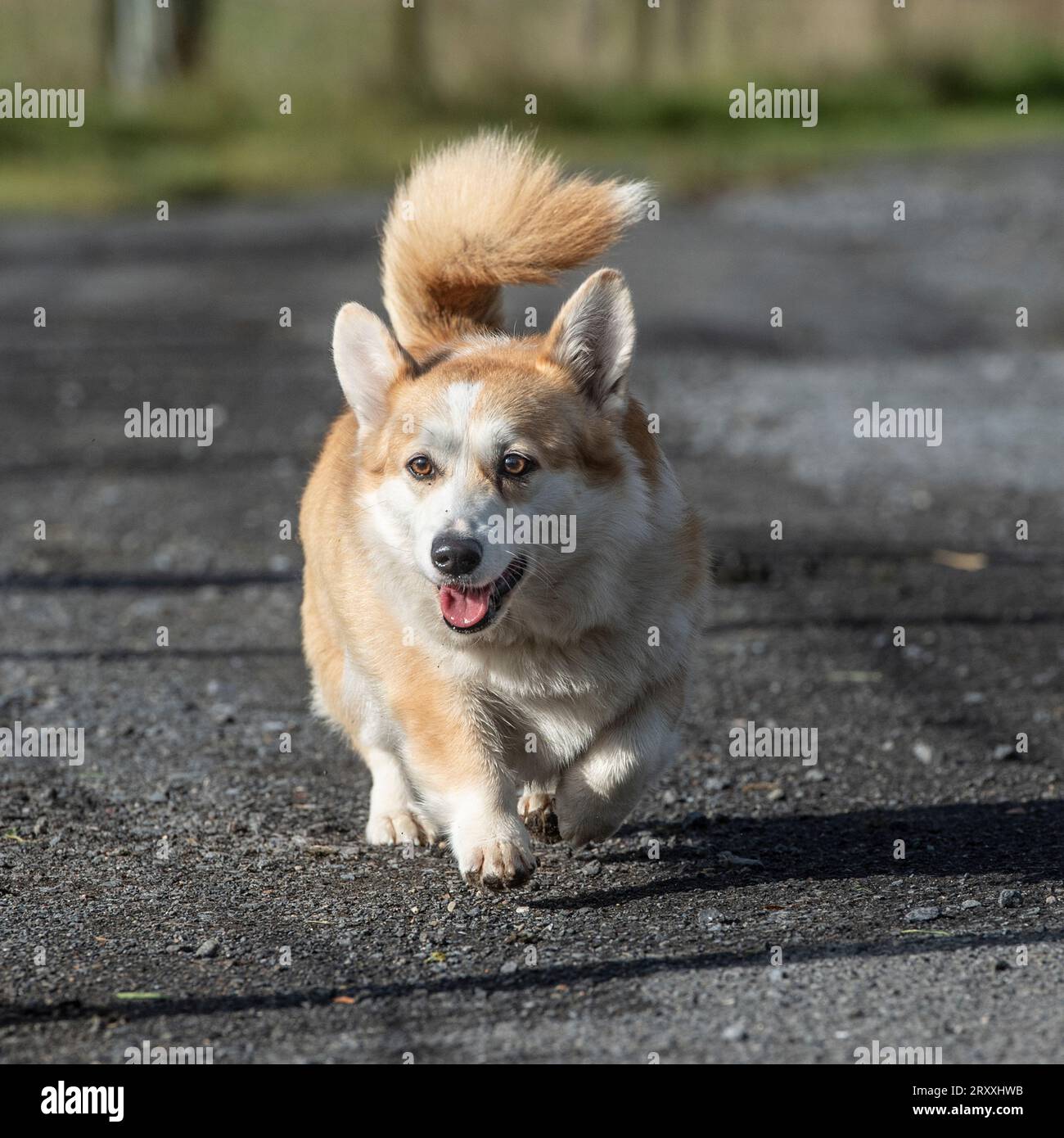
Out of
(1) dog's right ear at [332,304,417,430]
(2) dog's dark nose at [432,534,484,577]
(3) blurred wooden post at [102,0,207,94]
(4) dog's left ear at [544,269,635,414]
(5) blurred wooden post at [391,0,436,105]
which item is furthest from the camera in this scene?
(3) blurred wooden post at [102,0,207,94]

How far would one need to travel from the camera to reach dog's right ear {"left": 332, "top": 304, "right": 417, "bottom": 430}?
4.37 metres

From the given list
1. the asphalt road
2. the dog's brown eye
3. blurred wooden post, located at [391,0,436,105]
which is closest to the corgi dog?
the dog's brown eye

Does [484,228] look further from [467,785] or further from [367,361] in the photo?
[467,785]

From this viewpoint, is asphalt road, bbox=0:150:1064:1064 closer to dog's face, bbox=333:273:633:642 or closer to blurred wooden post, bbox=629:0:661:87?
dog's face, bbox=333:273:633:642

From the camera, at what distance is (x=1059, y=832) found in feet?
15.1

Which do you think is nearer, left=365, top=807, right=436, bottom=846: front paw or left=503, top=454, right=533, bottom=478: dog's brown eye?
left=503, top=454, right=533, bottom=478: dog's brown eye

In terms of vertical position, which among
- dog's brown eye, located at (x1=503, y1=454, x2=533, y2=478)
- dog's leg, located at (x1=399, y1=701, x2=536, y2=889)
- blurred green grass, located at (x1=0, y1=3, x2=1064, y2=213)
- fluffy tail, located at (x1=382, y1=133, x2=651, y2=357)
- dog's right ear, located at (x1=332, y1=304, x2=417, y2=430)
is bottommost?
dog's leg, located at (x1=399, y1=701, x2=536, y2=889)

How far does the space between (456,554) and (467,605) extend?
0.68 ft

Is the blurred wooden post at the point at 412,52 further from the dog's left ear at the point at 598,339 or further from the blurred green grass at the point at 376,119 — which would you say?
the dog's left ear at the point at 598,339

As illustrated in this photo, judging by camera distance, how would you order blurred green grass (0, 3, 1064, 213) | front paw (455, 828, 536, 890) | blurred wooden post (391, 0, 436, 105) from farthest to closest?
blurred wooden post (391, 0, 436, 105) → blurred green grass (0, 3, 1064, 213) → front paw (455, 828, 536, 890)

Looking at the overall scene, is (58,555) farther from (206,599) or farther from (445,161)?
(445,161)

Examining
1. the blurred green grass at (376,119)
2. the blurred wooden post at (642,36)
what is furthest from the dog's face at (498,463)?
the blurred wooden post at (642,36)

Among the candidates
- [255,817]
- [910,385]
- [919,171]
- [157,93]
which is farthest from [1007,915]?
[157,93]
